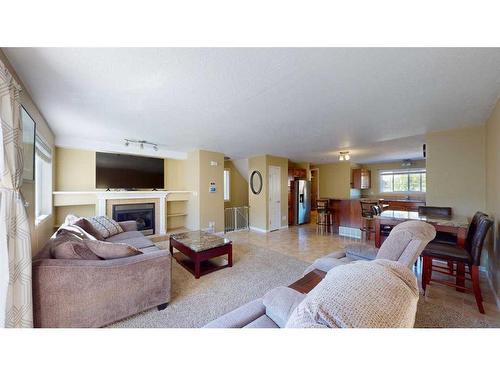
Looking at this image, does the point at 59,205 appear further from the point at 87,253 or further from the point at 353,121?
the point at 353,121

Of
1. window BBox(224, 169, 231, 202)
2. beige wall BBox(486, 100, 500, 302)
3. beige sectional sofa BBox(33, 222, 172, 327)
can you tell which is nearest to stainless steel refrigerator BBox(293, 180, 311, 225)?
window BBox(224, 169, 231, 202)

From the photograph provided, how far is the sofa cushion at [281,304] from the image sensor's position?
99 centimetres

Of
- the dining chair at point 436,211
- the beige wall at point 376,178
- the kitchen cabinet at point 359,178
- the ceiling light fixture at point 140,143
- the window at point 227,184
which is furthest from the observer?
the kitchen cabinet at point 359,178

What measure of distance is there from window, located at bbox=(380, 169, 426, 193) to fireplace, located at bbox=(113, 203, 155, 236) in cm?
798

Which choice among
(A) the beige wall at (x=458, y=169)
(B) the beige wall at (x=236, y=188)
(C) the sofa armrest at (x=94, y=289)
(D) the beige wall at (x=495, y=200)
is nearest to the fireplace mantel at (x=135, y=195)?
(B) the beige wall at (x=236, y=188)

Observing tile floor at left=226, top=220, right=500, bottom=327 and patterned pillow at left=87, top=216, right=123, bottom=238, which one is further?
patterned pillow at left=87, top=216, right=123, bottom=238

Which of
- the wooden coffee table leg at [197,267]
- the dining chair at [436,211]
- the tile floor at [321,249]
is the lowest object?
the tile floor at [321,249]

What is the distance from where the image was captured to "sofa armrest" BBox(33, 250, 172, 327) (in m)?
1.41

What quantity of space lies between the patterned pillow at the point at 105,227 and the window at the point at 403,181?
332 inches

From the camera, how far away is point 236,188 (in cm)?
677

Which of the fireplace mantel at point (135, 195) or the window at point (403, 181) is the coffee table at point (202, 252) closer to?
the fireplace mantel at point (135, 195)

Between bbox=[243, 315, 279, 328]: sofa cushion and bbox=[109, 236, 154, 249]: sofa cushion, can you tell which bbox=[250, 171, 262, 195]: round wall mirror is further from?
bbox=[243, 315, 279, 328]: sofa cushion
